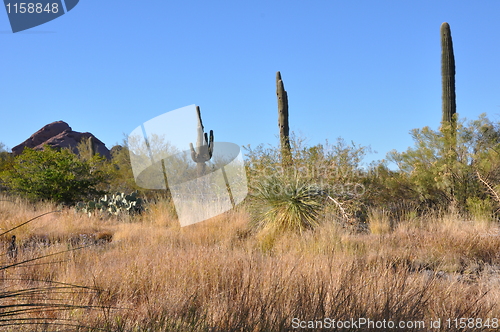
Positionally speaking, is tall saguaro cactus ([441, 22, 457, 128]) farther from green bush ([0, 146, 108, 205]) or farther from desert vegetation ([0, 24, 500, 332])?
Answer: green bush ([0, 146, 108, 205])

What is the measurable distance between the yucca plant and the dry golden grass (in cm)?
44

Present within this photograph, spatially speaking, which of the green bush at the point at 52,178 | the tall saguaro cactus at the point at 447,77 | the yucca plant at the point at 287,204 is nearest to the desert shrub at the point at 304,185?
the yucca plant at the point at 287,204

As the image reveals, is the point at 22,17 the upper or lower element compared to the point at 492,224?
upper

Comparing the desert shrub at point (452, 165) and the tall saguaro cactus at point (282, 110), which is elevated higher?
the tall saguaro cactus at point (282, 110)

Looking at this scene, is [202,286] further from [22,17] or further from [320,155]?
[320,155]

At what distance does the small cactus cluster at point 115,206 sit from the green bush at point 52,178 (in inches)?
119

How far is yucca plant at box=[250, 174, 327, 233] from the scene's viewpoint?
9523mm

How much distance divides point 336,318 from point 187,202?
10061 mm

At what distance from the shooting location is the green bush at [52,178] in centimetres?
1658

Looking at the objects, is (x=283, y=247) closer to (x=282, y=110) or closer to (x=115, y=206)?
(x=115, y=206)

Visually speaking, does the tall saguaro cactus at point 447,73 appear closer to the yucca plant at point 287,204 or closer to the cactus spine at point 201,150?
the yucca plant at point 287,204

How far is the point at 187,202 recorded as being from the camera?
1333 cm

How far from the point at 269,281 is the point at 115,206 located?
33.4 ft

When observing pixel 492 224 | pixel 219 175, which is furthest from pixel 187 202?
pixel 492 224
